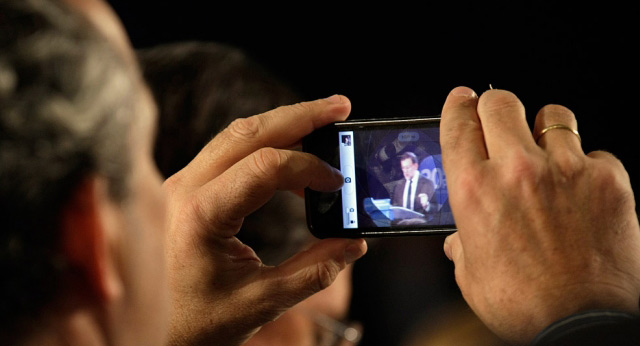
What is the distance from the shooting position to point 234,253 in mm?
974

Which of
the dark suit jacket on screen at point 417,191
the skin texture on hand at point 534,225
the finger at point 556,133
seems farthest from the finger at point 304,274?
the finger at point 556,133

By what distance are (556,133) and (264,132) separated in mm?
399

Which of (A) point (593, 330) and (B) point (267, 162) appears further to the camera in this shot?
(B) point (267, 162)

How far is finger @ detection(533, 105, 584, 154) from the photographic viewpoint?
80 cm

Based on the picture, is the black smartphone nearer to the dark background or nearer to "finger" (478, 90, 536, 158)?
"finger" (478, 90, 536, 158)

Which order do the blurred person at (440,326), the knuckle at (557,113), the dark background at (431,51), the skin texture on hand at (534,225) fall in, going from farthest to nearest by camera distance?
→ the blurred person at (440,326) → the dark background at (431,51) → the knuckle at (557,113) → the skin texture on hand at (534,225)

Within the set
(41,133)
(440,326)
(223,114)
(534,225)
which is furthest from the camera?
(440,326)

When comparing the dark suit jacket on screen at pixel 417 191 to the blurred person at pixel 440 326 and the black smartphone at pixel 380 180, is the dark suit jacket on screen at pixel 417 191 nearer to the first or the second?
the black smartphone at pixel 380 180

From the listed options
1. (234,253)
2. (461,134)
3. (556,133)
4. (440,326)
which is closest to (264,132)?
(234,253)

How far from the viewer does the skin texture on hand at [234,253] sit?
944 mm

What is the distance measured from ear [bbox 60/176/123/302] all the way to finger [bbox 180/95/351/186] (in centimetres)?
40

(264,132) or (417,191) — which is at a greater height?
(264,132)

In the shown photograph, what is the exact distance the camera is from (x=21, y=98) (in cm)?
54

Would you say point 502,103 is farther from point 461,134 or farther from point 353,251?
point 353,251
